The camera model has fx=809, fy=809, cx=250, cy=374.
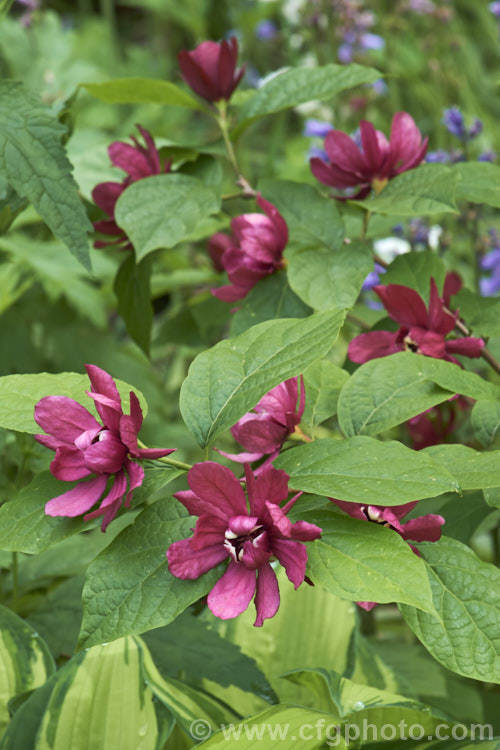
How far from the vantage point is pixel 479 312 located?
0.71 m

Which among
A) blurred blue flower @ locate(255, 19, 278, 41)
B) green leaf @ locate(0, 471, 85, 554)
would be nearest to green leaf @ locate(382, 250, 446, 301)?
green leaf @ locate(0, 471, 85, 554)

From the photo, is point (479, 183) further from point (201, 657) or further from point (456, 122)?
point (456, 122)

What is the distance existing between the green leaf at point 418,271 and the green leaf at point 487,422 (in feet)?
0.43

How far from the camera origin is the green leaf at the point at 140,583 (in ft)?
1.46

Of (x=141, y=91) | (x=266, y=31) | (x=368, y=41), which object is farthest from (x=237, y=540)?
(x=266, y=31)

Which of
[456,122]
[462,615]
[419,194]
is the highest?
[419,194]

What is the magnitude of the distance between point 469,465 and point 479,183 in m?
0.32

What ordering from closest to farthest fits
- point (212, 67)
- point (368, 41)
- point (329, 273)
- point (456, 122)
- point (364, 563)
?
point (364, 563) < point (329, 273) < point (212, 67) < point (456, 122) < point (368, 41)

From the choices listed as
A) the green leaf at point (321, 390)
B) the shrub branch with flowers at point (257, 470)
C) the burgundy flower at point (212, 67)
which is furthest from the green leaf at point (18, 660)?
the burgundy flower at point (212, 67)

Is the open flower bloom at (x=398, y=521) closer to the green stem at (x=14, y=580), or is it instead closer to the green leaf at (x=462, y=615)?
the green leaf at (x=462, y=615)

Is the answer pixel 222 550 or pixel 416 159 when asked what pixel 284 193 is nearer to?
pixel 416 159

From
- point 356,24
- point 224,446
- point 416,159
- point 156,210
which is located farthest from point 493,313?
point 356,24

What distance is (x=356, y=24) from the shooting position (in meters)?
1.94

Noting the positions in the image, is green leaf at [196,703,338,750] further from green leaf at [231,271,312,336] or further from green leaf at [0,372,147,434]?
green leaf at [231,271,312,336]
